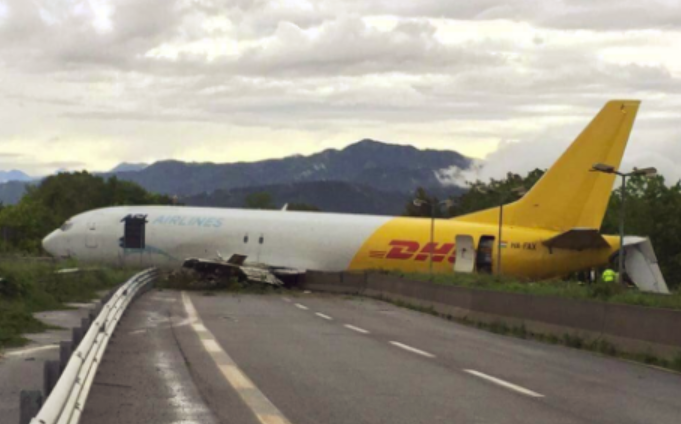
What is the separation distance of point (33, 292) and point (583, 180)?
26691 mm

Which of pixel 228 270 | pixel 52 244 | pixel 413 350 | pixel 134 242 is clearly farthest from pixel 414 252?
pixel 413 350

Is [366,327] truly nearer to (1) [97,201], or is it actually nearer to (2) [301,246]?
(2) [301,246]

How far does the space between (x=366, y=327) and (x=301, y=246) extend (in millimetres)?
25872

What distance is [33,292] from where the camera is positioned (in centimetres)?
2525

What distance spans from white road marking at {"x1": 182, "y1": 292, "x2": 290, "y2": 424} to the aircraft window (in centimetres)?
3081

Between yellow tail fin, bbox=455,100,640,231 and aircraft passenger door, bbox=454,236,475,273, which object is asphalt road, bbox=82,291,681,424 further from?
aircraft passenger door, bbox=454,236,475,273

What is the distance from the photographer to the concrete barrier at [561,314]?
53.2ft

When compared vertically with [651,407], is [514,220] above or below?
above

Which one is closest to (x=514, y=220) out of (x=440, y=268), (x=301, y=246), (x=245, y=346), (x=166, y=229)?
(x=440, y=268)

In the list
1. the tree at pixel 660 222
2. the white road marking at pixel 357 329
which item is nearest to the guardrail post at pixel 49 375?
the white road marking at pixel 357 329

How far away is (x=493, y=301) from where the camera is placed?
24297 millimetres

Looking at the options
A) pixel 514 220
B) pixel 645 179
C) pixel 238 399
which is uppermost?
pixel 645 179

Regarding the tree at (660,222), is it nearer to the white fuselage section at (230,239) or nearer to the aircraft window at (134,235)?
the white fuselage section at (230,239)

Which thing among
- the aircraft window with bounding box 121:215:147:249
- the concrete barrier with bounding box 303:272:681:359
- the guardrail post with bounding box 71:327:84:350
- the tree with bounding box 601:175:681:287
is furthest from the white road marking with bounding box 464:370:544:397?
the tree with bounding box 601:175:681:287
